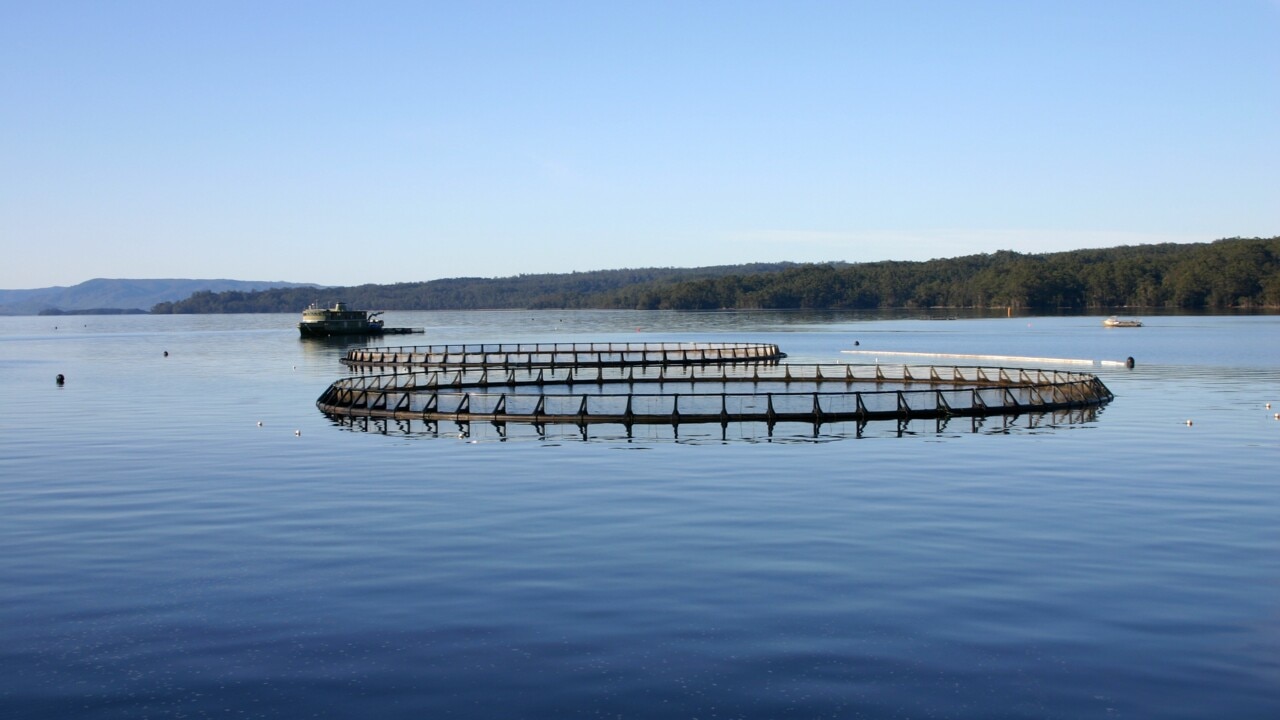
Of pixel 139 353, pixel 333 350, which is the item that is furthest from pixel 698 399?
pixel 139 353

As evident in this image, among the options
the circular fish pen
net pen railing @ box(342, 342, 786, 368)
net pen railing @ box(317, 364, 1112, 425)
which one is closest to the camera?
the circular fish pen

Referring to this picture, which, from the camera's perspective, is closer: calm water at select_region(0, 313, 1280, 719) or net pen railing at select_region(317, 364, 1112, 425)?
calm water at select_region(0, 313, 1280, 719)

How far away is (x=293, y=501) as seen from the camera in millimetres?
38031

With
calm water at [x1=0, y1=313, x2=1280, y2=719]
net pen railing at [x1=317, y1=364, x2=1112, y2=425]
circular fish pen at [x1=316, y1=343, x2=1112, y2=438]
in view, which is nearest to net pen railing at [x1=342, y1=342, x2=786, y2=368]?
circular fish pen at [x1=316, y1=343, x2=1112, y2=438]

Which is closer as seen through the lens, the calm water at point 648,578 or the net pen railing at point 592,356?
the calm water at point 648,578

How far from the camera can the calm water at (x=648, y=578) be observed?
753 inches

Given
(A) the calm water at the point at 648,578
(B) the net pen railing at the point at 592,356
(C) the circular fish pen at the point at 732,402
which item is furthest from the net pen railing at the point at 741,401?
(B) the net pen railing at the point at 592,356

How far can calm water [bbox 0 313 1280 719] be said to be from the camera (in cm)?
1912

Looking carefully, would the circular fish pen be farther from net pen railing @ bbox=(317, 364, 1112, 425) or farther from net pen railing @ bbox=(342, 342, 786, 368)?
net pen railing @ bbox=(342, 342, 786, 368)

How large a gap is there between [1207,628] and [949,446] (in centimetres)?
2870

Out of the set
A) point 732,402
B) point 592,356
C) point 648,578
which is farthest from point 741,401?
point 592,356

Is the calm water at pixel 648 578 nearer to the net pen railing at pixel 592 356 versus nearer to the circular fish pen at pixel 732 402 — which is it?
the circular fish pen at pixel 732 402

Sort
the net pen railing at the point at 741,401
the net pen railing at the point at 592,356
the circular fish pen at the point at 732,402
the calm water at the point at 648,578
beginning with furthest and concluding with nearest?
1. the net pen railing at the point at 592,356
2. the net pen railing at the point at 741,401
3. the circular fish pen at the point at 732,402
4. the calm water at the point at 648,578

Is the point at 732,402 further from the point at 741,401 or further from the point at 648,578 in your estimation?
the point at 648,578
